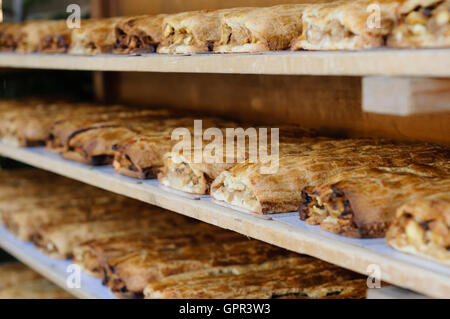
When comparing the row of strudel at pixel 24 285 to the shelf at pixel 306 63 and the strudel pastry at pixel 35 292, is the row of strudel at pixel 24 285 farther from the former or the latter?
A: the shelf at pixel 306 63

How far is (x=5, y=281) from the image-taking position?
385 cm

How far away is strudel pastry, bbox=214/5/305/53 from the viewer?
1.96m

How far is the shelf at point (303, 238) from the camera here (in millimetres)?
1326

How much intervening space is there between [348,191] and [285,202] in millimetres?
306

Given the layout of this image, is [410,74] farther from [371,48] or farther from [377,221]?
[377,221]

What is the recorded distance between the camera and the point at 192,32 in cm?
222

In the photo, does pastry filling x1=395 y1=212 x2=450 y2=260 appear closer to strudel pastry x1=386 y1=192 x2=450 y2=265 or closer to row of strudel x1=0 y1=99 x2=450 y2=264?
strudel pastry x1=386 y1=192 x2=450 y2=265

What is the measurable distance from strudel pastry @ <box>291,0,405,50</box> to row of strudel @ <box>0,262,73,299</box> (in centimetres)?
224

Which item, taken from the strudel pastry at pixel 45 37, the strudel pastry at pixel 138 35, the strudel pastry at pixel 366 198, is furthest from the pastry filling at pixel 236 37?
the strudel pastry at pixel 45 37

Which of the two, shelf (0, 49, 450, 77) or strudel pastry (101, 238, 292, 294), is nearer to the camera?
shelf (0, 49, 450, 77)

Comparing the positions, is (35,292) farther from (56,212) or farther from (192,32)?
(192,32)

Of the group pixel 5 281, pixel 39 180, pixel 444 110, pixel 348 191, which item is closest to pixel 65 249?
pixel 5 281

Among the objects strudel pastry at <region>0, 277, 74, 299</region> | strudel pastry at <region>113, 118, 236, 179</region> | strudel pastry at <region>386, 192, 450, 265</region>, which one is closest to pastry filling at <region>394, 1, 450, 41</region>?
strudel pastry at <region>386, 192, 450, 265</region>

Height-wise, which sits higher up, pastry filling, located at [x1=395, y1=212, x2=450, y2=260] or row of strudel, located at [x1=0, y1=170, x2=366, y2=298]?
pastry filling, located at [x1=395, y1=212, x2=450, y2=260]
